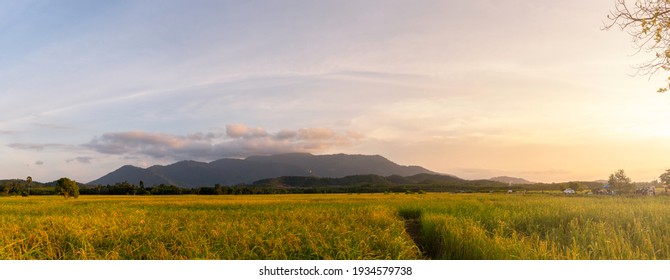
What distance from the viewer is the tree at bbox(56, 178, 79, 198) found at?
6462cm

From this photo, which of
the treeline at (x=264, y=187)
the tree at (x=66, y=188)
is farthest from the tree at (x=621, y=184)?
the tree at (x=66, y=188)

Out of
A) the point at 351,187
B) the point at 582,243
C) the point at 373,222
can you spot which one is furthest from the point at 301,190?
the point at 582,243

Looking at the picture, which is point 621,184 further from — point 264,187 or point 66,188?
point 66,188

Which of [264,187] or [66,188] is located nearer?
[66,188]

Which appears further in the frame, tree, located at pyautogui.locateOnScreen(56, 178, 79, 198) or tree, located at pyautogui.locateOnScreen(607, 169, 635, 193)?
tree, located at pyautogui.locateOnScreen(607, 169, 635, 193)

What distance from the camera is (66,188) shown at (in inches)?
2559

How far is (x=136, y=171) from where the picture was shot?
2075 cm

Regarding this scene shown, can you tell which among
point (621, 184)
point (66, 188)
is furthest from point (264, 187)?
point (621, 184)

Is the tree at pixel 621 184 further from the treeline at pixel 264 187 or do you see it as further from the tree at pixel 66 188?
the tree at pixel 66 188

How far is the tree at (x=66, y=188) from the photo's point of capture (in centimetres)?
6462

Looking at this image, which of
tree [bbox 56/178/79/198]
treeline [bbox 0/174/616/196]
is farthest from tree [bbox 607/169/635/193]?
tree [bbox 56/178/79/198]

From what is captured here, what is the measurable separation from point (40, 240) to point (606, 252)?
13015 millimetres

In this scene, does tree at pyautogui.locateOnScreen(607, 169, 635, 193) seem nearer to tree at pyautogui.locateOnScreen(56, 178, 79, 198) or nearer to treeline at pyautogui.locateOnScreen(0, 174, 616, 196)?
treeline at pyautogui.locateOnScreen(0, 174, 616, 196)
